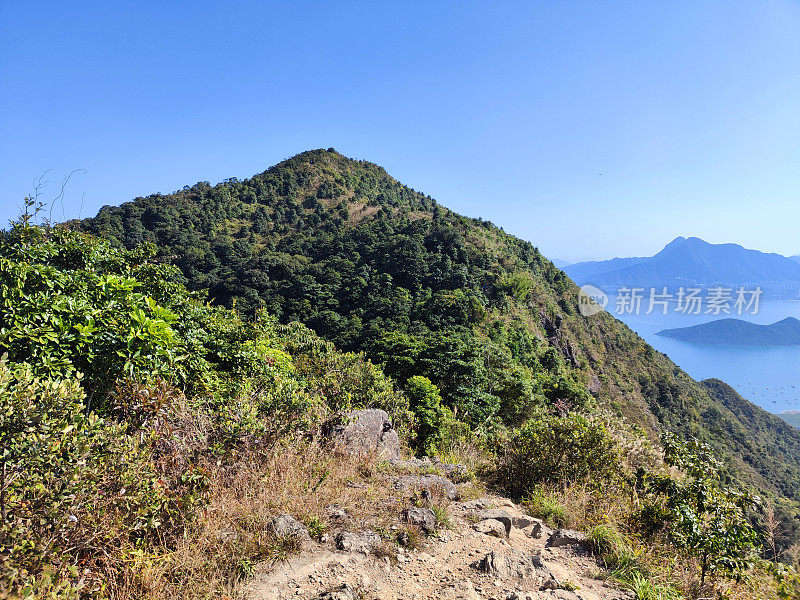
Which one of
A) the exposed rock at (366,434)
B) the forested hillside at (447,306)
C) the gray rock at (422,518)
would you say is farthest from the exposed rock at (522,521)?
the forested hillside at (447,306)

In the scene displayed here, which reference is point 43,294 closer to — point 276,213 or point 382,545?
point 382,545

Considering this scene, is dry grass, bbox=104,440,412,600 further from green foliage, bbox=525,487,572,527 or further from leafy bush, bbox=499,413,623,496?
leafy bush, bbox=499,413,623,496

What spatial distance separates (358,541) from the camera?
3379 millimetres

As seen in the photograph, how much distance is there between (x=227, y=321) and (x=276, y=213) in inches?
2718

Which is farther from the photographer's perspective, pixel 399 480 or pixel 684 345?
pixel 684 345

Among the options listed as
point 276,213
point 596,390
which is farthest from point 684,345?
point 276,213

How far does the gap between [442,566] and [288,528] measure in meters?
1.35

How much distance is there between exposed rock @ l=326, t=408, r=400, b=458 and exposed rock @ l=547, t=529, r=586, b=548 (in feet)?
8.20

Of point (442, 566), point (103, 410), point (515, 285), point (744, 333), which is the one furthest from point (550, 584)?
point (744, 333)

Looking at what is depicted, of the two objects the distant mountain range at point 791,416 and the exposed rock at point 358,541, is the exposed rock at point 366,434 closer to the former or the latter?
the exposed rock at point 358,541

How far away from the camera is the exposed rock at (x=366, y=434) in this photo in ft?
17.8

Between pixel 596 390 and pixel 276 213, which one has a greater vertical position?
Result: pixel 276 213

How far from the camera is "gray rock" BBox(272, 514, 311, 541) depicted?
3240mm

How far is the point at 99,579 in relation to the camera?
2.49 metres
